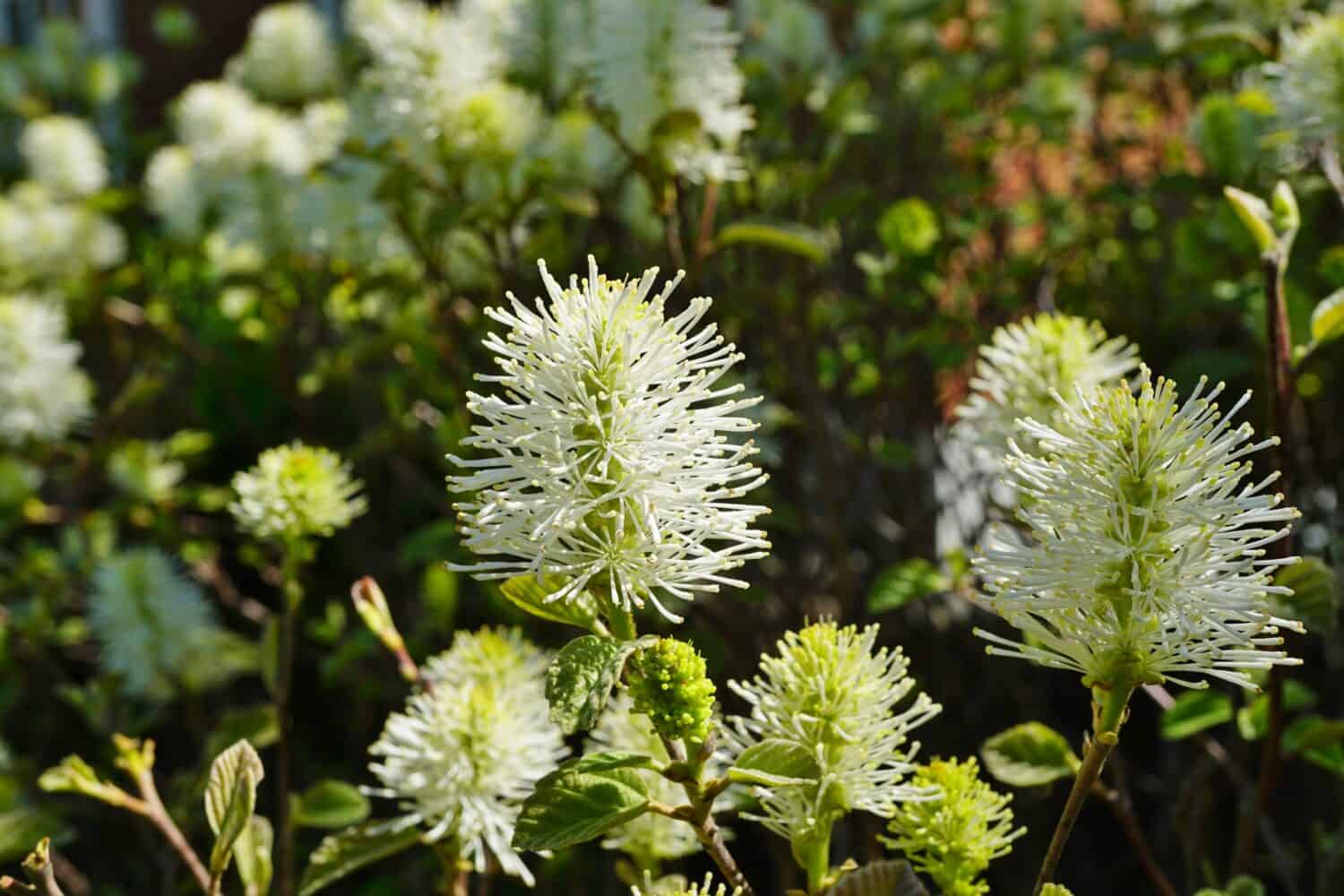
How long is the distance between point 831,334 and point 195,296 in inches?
73.1

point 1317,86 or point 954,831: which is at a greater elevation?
point 1317,86

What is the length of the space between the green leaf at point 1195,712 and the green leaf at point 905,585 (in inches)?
12.3

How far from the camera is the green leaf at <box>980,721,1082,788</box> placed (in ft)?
4.48

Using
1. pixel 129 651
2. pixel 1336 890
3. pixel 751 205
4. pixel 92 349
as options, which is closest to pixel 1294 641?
pixel 1336 890

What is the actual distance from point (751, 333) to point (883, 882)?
2304 mm

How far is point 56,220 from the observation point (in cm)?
379

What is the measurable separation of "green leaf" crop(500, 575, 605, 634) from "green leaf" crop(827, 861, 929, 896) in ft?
0.91

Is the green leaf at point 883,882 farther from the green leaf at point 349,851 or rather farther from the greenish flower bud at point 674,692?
the green leaf at point 349,851

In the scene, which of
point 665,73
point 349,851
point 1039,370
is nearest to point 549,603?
point 349,851

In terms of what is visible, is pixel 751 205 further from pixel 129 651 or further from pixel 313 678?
pixel 313 678

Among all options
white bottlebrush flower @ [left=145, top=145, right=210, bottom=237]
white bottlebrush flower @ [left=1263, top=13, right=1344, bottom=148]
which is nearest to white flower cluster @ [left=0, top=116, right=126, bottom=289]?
white bottlebrush flower @ [left=145, top=145, right=210, bottom=237]

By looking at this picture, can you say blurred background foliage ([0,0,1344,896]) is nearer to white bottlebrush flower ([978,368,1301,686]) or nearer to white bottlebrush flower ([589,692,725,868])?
white bottlebrush flower ([589,692,725,868])

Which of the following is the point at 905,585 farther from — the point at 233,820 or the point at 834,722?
the point at 233,820

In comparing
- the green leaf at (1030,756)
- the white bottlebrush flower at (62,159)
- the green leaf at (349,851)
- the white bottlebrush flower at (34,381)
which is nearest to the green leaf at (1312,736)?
the green leaf at (1030,756)
